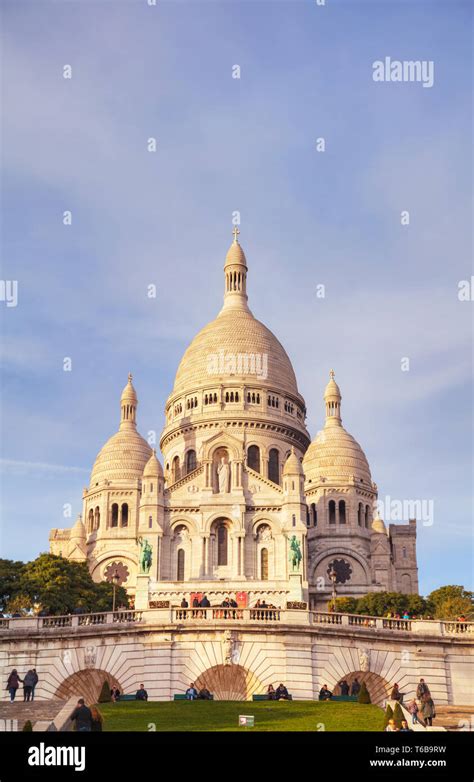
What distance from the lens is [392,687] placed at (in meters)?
42.9

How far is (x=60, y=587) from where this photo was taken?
72.1 m

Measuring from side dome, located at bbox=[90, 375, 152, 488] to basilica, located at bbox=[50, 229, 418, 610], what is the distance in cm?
13

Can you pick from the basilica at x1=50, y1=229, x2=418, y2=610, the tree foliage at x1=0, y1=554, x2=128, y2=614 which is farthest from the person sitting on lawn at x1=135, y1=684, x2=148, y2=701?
the basilica at x1=50, y1=229, x2=418, y2=610

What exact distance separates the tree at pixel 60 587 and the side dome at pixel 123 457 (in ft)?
95.4

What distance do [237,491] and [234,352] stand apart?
2116cm

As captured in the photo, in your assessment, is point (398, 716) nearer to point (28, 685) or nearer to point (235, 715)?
point (235, 715)

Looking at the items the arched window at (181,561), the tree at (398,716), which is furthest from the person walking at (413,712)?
the arched window at (181,561)

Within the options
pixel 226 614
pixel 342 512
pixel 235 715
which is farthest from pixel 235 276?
pixel 235 715

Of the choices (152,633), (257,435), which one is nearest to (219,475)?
(257,435)

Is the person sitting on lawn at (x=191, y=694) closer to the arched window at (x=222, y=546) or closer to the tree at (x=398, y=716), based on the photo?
the tree at (x=398, y=716)

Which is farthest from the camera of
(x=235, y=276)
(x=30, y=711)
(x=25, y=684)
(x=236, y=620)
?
(x=235, y=276)

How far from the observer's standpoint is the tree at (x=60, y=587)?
7025 centimetres
